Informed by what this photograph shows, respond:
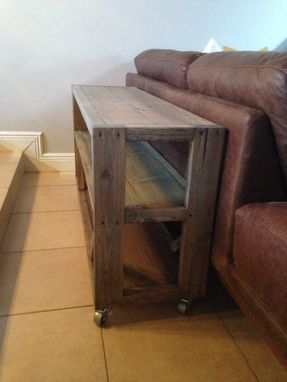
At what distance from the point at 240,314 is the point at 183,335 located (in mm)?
222

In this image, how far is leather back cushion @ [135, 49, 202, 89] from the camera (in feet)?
4.00

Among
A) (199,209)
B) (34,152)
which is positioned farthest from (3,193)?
(199,209)

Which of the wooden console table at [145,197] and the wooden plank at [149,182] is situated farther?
the wooden plank at [149,182]

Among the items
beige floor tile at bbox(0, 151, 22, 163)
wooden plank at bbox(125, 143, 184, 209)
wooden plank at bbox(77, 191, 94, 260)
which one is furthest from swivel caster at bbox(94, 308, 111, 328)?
beige floor tile at bbox(0, 151, 22, 163)

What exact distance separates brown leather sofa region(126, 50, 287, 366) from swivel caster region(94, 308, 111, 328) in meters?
0.37

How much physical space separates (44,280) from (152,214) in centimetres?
53

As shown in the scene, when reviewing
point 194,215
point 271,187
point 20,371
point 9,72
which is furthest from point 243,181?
point 9,72

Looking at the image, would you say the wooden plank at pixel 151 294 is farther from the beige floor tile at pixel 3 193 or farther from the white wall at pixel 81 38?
the white wall at pixel 81 38

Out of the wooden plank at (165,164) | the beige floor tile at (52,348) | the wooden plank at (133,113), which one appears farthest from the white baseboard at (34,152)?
the beige floor tile at (52,348)

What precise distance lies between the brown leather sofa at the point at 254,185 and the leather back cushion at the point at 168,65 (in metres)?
0.24

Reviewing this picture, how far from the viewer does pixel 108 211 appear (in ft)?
2.80

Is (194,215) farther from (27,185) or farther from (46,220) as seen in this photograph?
(27,185)

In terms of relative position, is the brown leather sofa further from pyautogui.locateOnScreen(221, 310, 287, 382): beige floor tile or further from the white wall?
the white wall

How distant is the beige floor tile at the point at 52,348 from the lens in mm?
803
